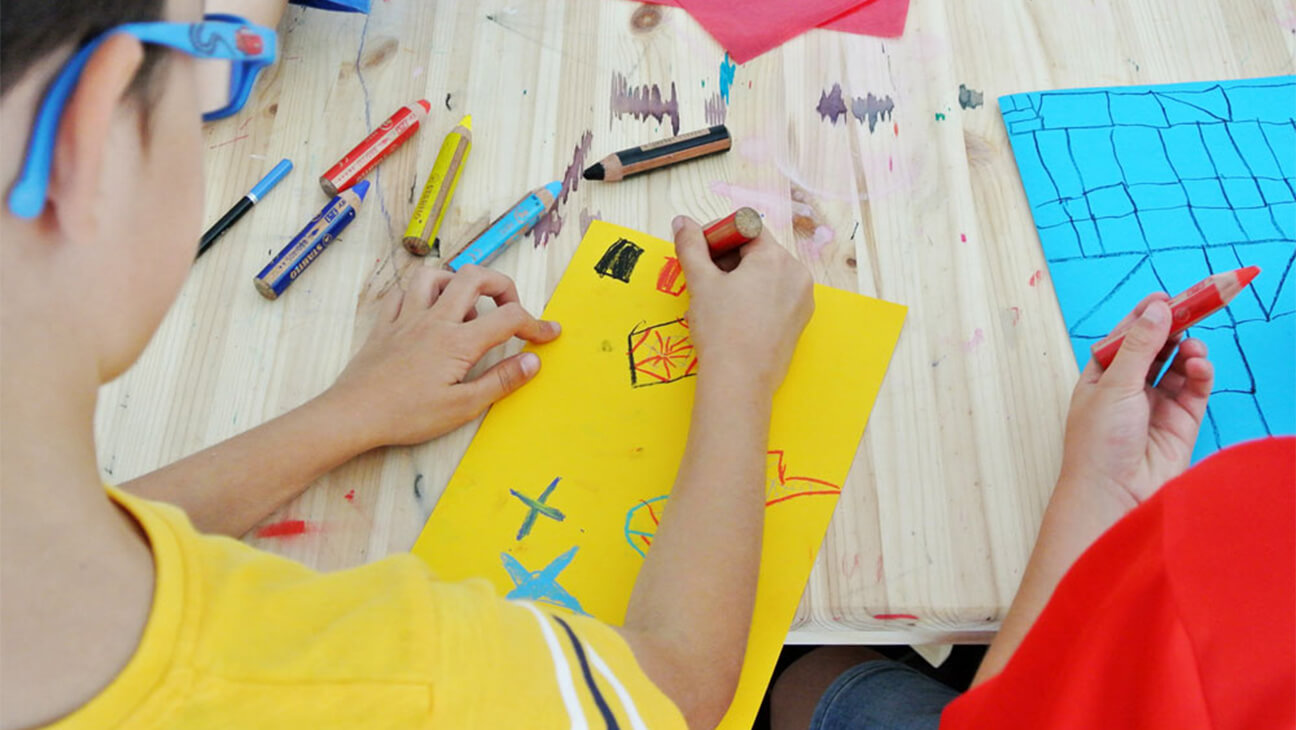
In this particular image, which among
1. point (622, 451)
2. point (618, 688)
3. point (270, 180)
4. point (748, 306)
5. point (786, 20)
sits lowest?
point (618, 688)

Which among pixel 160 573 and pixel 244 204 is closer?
pixel 160 573

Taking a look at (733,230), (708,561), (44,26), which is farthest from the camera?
(733,230)

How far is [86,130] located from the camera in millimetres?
319

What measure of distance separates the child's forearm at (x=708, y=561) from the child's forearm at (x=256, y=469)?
0.24 m

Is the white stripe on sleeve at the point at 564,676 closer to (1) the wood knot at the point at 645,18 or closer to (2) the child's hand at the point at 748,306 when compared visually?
(2) the child's hand at the point at 748,306

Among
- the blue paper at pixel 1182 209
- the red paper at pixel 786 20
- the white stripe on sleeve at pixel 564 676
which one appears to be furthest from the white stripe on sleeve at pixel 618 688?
the red paper at pixel 786 20

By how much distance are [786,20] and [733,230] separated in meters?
0.29

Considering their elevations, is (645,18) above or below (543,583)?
above

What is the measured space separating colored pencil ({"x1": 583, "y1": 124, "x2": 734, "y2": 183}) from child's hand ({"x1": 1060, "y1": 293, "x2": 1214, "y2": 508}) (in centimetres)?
36

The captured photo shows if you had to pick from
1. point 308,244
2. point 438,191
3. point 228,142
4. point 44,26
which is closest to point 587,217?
point 438,191

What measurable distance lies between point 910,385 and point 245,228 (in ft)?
1.93

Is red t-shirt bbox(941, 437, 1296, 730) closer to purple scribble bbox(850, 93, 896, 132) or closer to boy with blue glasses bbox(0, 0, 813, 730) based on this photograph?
boy with blue glasses bbox(0, 0, 813, 730)

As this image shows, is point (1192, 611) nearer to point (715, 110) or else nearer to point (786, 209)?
point (786, 209)

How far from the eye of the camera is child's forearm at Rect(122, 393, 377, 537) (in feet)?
1.86
